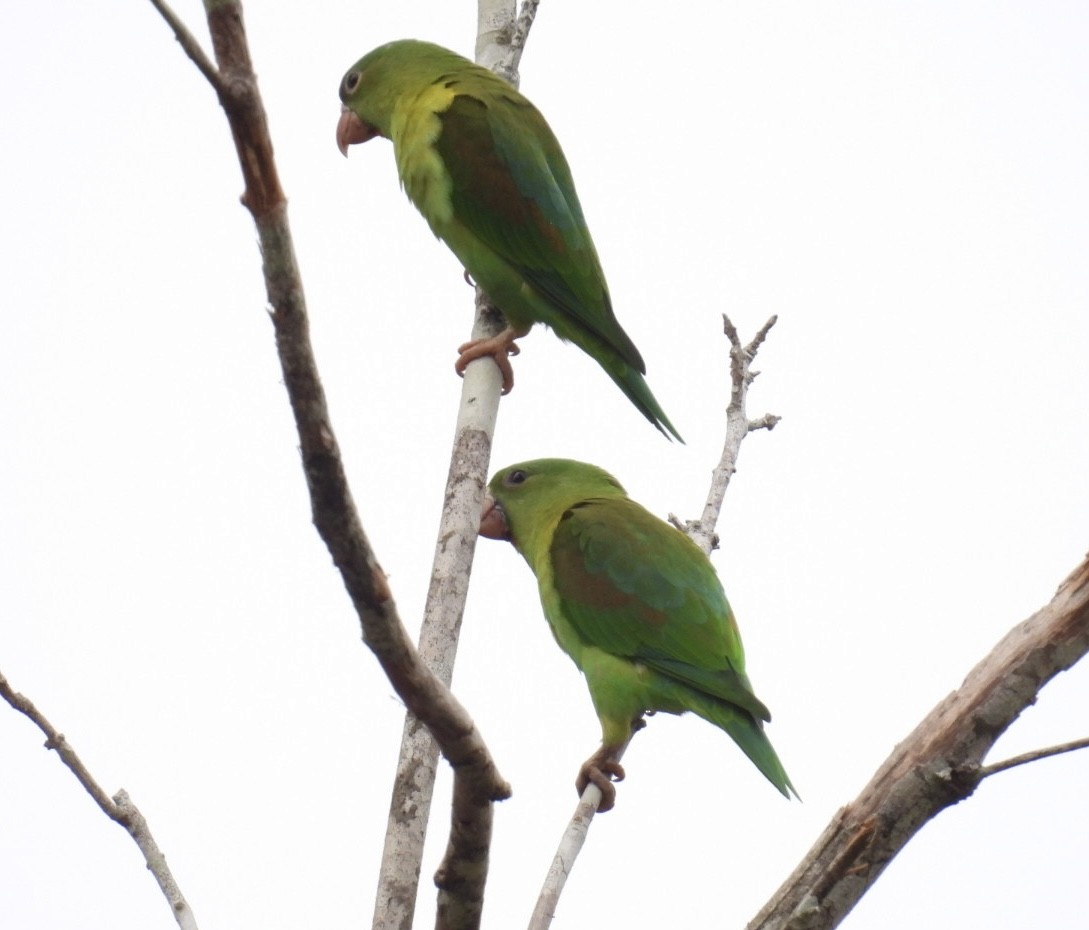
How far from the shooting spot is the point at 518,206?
5.16 metres

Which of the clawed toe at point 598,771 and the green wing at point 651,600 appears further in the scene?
the green wing at point 651,600

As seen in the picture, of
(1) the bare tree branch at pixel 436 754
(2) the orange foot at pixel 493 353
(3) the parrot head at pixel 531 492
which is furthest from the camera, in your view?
(3) the parrot head at pixel 531 492

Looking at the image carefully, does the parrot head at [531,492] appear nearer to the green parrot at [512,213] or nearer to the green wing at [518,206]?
the green parrot at [512,213]

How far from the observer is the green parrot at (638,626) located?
4.83 metres

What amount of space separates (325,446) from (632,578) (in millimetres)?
3290

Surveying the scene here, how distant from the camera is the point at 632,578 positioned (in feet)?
16.8

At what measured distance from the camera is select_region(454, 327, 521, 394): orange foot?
4.61 m

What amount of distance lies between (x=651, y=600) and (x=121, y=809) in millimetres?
2636

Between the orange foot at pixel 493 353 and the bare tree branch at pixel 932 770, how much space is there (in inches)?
84.6

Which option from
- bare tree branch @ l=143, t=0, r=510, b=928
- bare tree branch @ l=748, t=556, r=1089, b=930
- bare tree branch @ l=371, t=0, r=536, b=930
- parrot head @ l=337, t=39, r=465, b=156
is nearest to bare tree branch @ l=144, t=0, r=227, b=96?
bare tree branch @ l=143, t=0, r=510, b=928

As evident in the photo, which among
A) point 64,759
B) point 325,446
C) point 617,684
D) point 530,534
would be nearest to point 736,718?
→ point 617,684

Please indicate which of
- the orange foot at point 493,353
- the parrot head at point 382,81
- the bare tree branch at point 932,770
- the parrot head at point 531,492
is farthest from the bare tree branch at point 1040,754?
the parrot head at point 382,81

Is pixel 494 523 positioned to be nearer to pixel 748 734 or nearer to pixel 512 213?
pixel 512 213

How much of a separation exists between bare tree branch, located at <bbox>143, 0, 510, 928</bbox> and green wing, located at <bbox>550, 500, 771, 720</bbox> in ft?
7.71
